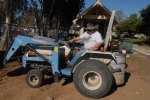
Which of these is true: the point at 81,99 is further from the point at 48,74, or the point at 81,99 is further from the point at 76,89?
the point at 48,74

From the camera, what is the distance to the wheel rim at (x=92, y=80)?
23.1ft

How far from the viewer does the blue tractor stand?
698 centimetres

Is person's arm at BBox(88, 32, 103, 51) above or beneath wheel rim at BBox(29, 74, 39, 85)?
above

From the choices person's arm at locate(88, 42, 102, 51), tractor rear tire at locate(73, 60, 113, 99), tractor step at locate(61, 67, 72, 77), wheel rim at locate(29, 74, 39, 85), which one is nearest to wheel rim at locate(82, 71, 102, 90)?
tractor rear tire at locate(73, 60, 113, 99)

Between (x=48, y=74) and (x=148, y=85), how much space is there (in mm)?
3195

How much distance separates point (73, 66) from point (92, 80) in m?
0.72

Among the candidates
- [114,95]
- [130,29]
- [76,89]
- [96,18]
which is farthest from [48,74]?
[130,29]

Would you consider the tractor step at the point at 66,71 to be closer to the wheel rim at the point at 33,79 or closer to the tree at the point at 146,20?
the wheel rim at the point at 33,79

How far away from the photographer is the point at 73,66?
299 inches

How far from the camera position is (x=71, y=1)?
33.3 meters

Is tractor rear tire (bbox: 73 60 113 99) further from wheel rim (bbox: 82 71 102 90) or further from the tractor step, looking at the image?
the tractor step

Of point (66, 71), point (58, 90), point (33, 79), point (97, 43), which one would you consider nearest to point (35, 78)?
point (33, 79)

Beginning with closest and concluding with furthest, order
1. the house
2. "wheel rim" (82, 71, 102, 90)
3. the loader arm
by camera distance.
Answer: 1. "wheel rim" (82, 71, 102, 90)
2. the loader arm
3. the house

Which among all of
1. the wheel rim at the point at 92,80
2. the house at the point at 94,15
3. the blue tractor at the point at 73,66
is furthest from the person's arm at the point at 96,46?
the house at the point at 94,15
